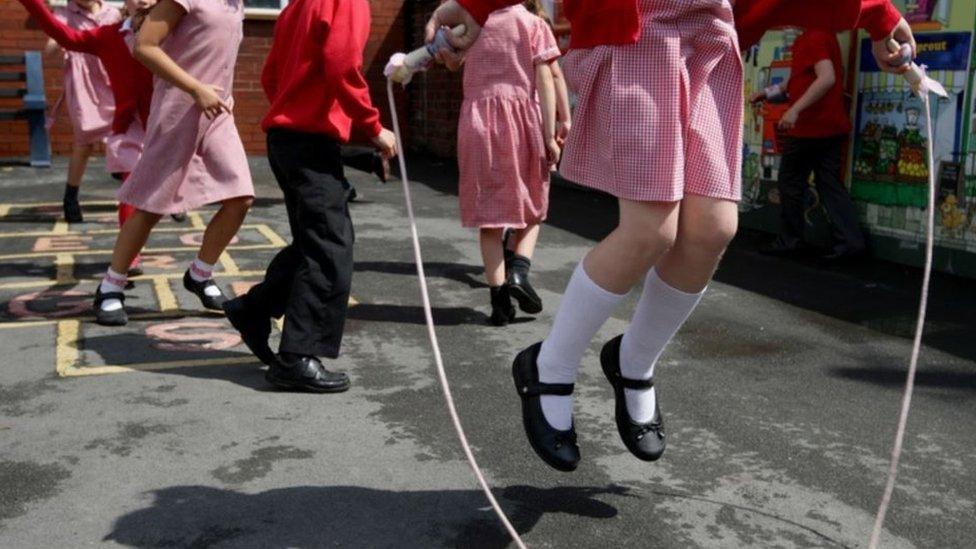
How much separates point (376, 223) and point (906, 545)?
6.97 m

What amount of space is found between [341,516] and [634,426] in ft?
2.89

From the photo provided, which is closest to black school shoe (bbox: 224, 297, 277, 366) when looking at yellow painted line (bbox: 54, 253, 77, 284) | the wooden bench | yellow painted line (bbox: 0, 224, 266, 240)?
yellow painted line (bbox: 54, 253, 77, 284)

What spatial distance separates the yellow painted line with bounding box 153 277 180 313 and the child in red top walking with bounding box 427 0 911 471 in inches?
131

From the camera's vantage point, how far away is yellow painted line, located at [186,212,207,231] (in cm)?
906

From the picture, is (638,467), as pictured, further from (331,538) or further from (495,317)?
(495,317)

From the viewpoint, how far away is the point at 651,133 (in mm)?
2799

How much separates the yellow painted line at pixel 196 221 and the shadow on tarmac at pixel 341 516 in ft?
19.8

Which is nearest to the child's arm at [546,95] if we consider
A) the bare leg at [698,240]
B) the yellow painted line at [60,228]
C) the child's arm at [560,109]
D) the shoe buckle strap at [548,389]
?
the child's arm at [560,109]

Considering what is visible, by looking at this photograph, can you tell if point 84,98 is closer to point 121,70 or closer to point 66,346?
point 121,70

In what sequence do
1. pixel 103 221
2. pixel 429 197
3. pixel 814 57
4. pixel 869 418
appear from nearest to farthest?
1. pixel 869 418
2. pixel 814 57
3. pixel 103 221
4. pixel 429 197

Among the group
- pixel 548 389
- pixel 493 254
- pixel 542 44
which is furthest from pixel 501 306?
pixel 548 389

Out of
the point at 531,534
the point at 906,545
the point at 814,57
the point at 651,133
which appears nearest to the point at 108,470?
the point at 531,534

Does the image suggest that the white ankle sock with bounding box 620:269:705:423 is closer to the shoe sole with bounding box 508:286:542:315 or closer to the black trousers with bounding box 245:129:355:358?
the black trousers with bounding box 245:129:355:358

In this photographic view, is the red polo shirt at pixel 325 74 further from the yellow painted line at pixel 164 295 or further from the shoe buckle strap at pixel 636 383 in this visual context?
the yellow painted line at pixel 164 295
